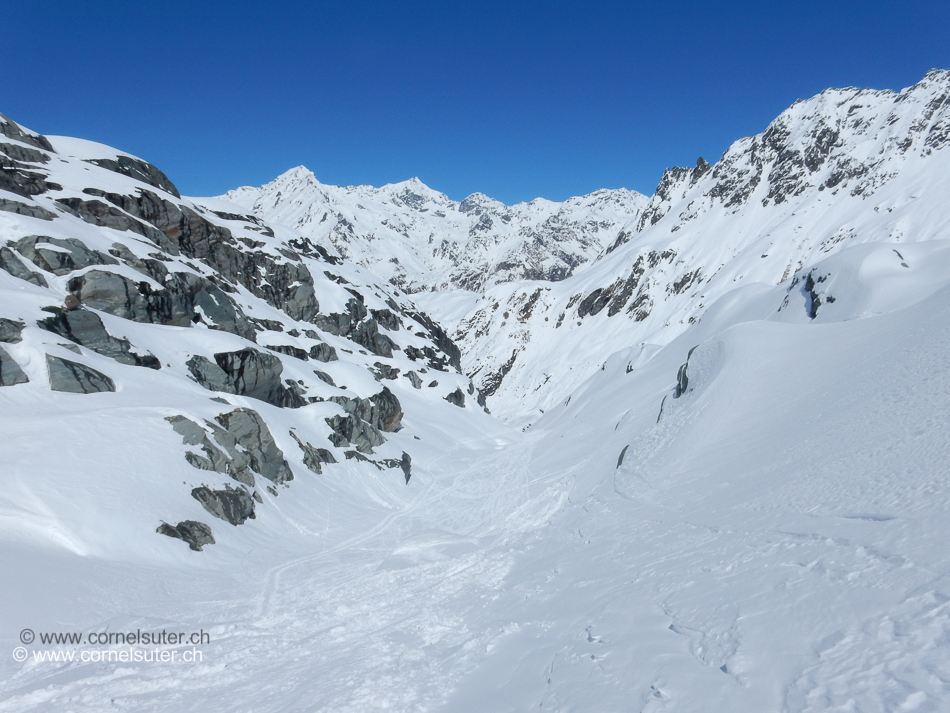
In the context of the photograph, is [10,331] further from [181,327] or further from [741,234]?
[741,234]

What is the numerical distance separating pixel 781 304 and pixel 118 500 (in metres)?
38.6

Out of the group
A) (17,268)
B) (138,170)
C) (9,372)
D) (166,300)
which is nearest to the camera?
(9,372)

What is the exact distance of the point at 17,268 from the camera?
90.0ft

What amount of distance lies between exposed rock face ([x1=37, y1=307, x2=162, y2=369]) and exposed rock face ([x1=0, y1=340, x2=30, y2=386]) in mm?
3261

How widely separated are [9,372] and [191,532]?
9729mm

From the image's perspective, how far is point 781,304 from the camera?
37.2 metres

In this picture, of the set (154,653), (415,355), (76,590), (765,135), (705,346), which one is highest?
(765,135)

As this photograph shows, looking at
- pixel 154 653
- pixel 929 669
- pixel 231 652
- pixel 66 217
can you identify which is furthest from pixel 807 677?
pixel 66 217

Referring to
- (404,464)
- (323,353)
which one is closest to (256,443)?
(404,464)

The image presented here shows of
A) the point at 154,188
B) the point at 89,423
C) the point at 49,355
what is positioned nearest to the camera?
the point at 89,423

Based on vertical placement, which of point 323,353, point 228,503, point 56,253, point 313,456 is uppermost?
point 56,253

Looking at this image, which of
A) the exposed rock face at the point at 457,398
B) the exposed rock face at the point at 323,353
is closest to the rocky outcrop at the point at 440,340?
the exposed rock face at the point at 457,398

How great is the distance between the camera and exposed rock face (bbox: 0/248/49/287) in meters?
27.2

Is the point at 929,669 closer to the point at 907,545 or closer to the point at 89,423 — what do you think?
the point at 907,545
